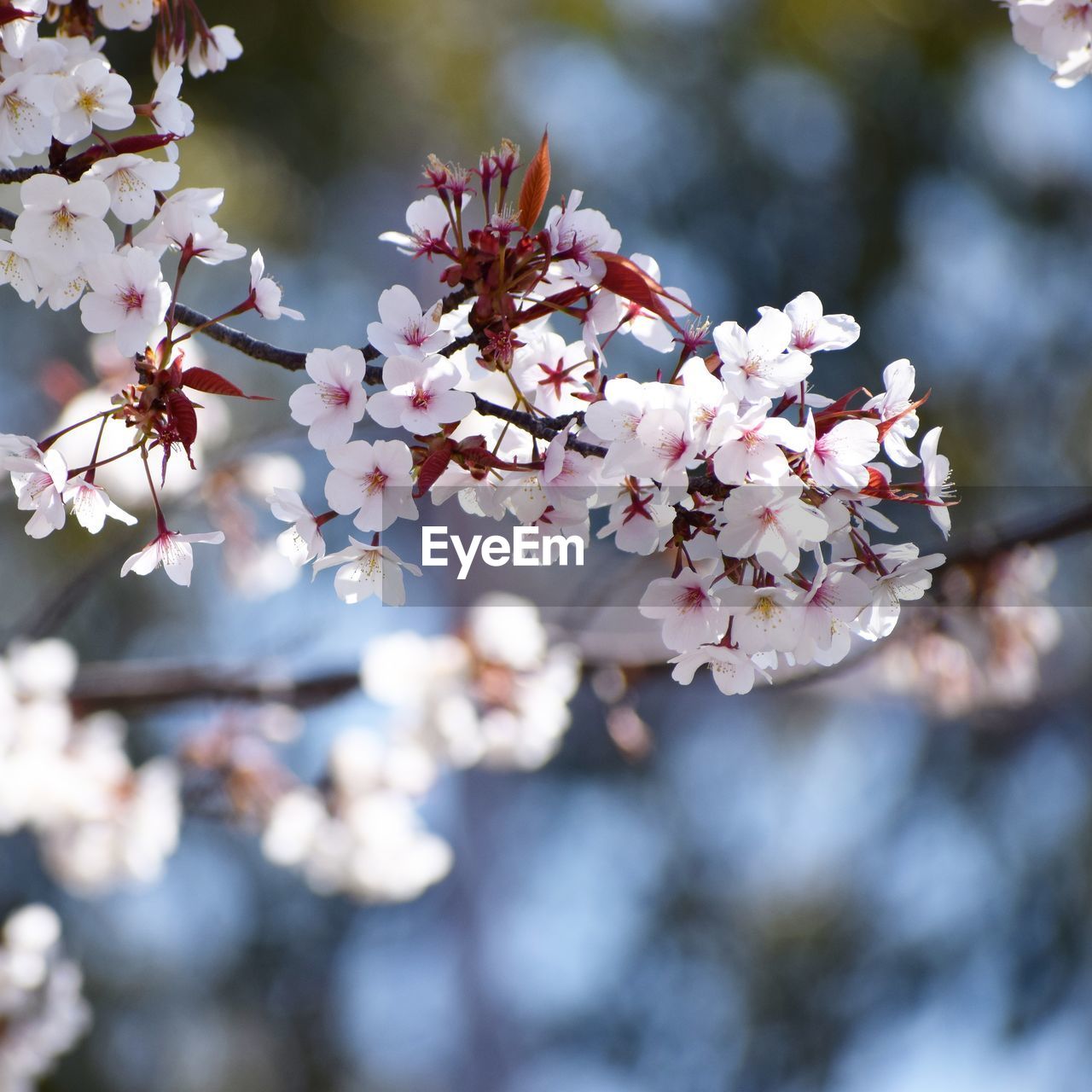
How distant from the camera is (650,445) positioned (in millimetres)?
657

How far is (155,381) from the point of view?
678 millimetres

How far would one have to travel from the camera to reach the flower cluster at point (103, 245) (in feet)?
2.22

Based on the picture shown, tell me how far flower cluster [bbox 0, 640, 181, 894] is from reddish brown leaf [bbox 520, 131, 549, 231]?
59.7 inches

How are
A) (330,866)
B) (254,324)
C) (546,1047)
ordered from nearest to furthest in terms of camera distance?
(330,866) < (254,324) < (546,1047)

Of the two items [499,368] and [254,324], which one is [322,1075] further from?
[499,368]

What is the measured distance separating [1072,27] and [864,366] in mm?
3257

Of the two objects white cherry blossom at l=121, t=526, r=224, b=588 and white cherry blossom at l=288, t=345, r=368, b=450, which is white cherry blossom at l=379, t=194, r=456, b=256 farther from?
white cherry blossom at l=121, t=526, r=224, b=588

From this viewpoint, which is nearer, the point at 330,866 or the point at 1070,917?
the point at 330,866

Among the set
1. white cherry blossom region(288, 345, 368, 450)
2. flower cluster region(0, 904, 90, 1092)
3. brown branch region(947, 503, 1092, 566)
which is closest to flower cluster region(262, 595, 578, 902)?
flower cluster region(0, 904, 90, 1092)

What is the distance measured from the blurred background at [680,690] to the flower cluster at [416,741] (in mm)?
1793

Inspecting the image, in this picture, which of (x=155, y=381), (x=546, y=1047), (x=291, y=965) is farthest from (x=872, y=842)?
(x=155, y=381)

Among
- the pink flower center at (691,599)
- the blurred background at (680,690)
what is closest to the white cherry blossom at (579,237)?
the pink flower center at (691,599)

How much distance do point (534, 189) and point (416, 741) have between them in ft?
4.90

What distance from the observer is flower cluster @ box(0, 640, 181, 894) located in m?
1.92
